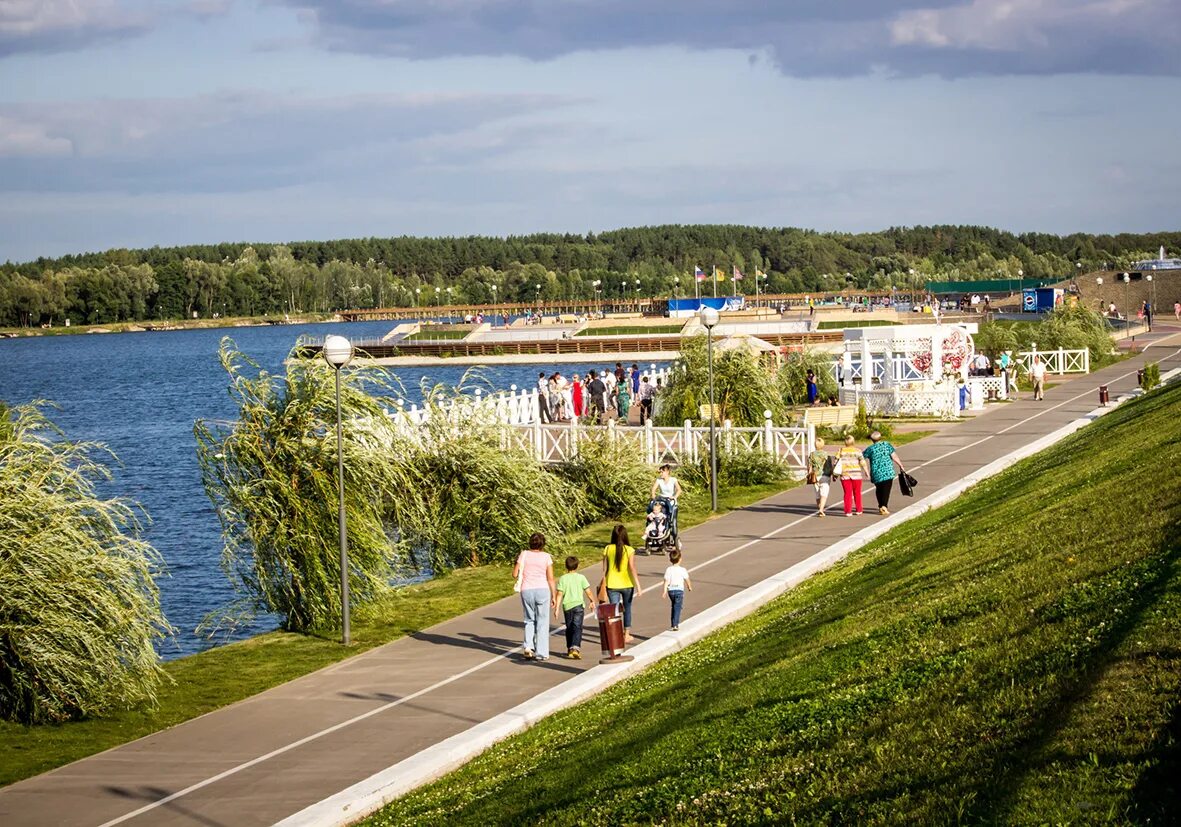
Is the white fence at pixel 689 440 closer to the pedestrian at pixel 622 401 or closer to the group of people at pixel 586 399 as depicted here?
the group of people at pixel 586 399

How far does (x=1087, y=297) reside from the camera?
105500mm

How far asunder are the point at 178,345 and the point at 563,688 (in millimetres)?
176558

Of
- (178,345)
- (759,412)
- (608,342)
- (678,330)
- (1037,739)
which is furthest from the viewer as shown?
(178,345)

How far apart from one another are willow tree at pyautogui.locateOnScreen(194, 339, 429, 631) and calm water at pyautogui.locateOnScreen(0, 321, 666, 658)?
2782 mm

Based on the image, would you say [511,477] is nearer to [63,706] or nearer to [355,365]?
[355,365]

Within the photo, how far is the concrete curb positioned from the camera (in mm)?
11039

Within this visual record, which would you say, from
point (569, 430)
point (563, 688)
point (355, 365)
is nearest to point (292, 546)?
point (355, 365)

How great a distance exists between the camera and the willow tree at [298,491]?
18516mm

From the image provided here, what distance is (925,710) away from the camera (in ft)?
29.2

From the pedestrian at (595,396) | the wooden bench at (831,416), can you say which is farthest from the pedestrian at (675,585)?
the wooden bench at (831,416)

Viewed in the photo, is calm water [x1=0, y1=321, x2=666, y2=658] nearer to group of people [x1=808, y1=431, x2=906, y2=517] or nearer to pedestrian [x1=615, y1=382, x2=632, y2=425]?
pedestrian [x1=615, y1=382, x2=632, y2=425]

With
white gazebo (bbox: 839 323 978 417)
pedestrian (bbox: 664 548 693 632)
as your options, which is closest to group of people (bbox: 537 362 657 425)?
white gazebo (bbox: 839 323 978 417)

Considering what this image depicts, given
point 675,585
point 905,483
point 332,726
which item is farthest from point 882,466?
point 332,726

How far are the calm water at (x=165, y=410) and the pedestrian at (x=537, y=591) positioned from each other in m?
8.04
